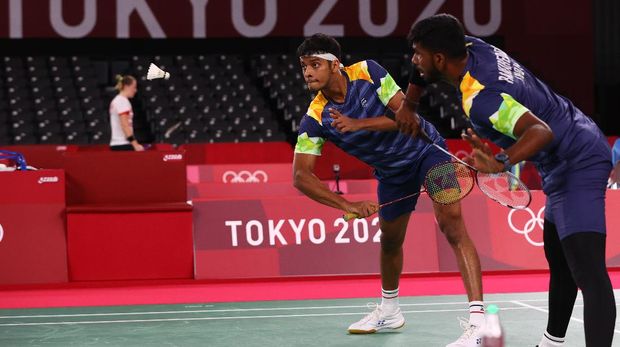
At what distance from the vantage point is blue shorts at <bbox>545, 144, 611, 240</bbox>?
11.4 feet

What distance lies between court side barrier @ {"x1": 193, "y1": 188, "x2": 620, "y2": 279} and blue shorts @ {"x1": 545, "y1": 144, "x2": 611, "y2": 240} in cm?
458

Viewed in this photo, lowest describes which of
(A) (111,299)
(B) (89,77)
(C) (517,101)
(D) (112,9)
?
(A) (111,299)

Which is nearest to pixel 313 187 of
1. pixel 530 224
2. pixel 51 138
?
pixel 530 224

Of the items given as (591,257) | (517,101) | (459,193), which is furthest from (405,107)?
(591,257)

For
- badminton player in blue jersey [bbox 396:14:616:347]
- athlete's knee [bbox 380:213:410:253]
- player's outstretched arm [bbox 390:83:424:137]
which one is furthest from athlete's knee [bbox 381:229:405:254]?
badminton player in blue jersey [bbox 396:14:616:347]

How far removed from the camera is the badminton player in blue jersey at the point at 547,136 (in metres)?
3.34

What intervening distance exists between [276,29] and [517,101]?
47.2 feet

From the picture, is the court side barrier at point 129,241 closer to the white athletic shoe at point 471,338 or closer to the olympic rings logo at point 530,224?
the olympic rings logo at point 530,224

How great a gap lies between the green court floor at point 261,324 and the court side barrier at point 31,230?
4.78ft

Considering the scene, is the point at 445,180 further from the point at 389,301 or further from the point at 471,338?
the point at 389,301

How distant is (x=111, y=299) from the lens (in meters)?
7.29

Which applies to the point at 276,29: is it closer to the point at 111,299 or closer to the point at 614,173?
the point at 614,173

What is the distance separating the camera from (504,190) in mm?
4133

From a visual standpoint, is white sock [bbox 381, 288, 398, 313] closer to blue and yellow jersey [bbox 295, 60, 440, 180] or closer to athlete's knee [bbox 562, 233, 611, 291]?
blue and yellow jersey [bbox 295, 60, 440, 180]
